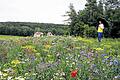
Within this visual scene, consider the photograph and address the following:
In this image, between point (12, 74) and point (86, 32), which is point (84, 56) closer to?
point (12, 74)

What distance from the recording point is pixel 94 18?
38625 millimetres

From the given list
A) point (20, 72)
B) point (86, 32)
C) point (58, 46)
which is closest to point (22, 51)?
point (58, 46)

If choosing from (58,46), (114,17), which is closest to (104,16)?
(114,17)

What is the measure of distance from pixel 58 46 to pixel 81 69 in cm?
606

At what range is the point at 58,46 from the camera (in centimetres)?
1391

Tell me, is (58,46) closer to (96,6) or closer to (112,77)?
(112,77)

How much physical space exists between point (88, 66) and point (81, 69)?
0.45m

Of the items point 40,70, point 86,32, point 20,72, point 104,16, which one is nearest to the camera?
point 40,70

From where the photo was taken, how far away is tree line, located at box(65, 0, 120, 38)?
37016 mm

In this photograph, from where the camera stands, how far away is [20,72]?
27.1 ft

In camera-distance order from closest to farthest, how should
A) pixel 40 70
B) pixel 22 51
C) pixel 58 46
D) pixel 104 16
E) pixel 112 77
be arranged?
1. pixel 112 77
2. pixel 40 70
3. pixel 22 51
4. pixel 58 46
5. pixel 104 16

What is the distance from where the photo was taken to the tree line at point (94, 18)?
121ft

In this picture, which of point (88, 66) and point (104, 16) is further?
point (104, 16)

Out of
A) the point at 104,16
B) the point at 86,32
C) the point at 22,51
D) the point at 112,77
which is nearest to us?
the point at 112,77
